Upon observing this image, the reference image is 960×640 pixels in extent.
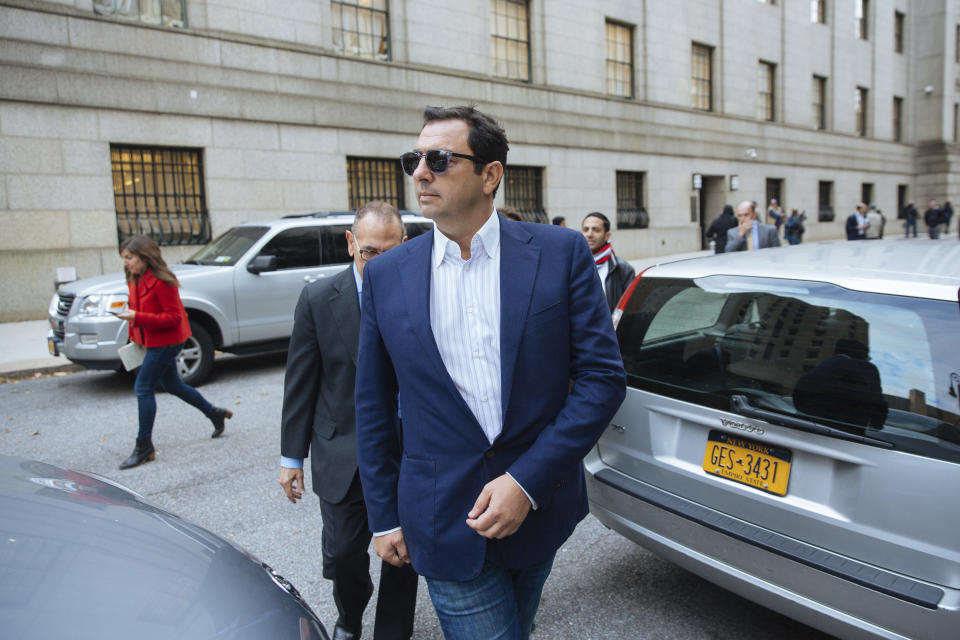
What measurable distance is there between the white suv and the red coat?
8.42 feet

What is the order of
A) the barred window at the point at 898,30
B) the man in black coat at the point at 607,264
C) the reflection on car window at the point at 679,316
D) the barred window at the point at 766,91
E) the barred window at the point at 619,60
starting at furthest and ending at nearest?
the barred window at the point at 898,30 < the barred window at the point at 766,91 < the barred window at the point at 619,60 < the man in black coat at the point at 607,264 < the reflection on car window at the point at 679,316

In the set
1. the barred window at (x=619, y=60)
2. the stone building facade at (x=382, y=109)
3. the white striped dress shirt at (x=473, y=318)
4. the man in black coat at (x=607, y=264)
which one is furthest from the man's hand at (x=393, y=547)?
the barred window at (x=619, y=60)

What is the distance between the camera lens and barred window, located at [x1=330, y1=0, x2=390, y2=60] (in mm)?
15883

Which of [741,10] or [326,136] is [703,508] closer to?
[326,136]

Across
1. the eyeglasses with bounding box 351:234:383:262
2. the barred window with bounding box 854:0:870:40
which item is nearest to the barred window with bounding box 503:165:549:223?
the eyeglasses with bounding box 351:234:383:262

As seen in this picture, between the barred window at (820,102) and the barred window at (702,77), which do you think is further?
the barred window at (820,102)

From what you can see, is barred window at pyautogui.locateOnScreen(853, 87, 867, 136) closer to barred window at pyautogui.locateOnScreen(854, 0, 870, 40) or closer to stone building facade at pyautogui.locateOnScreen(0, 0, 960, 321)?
stone building facade at pyautogui.locateOnScreen(0, 0, 960, 321)

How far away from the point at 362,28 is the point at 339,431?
15.6 metres

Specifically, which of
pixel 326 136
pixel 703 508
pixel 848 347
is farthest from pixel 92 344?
pixel 326 136

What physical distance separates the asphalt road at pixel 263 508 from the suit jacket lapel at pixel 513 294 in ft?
5.70

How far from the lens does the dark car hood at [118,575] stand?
4.89 feet

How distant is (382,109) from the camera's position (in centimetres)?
1630

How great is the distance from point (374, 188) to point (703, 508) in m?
14.9

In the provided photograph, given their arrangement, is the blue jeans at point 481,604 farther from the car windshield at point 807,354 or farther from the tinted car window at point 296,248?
the tinted car window at point 296,248
